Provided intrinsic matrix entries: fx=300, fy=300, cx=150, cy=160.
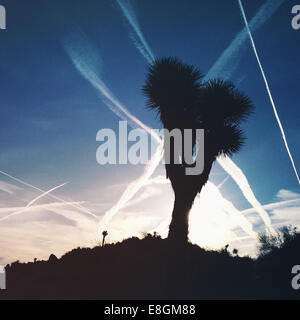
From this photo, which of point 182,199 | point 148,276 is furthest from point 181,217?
point 148,276

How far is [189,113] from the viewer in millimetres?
15555

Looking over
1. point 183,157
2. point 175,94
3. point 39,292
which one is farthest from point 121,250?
point 175,94

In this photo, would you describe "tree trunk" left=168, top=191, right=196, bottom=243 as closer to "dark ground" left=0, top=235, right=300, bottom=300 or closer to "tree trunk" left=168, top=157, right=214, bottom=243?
"tree trunk" left=168, top=157, right=214, bottom=243

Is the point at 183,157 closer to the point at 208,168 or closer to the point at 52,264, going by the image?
the point at 208,168

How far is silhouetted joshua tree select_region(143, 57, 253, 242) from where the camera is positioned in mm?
14586

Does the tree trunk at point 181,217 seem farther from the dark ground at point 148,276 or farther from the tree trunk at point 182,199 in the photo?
the dark ground at point 148,276

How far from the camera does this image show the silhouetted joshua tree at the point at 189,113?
1459cm

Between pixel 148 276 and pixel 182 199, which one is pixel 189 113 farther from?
pixel 148 276

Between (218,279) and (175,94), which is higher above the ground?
(175,94)

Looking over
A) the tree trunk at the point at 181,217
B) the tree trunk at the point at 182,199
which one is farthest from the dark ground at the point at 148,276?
the tree trunk at the point at 182,199

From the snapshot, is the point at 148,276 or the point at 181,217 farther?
the point at 181,217

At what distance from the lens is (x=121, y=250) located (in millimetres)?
17328

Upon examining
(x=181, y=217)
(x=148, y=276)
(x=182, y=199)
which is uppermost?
(x=182, y=199)
